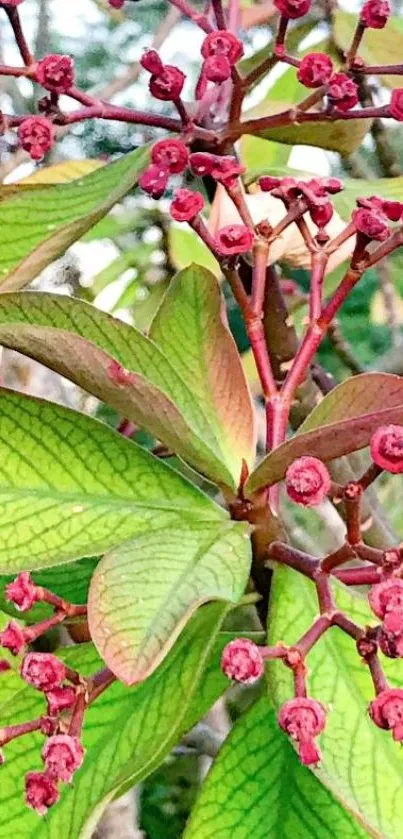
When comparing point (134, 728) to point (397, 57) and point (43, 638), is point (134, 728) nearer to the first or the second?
point (43, 638)

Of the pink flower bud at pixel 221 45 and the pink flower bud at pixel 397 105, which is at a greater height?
the pink flower bud at pixel 221 45

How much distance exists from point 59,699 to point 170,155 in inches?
10.0

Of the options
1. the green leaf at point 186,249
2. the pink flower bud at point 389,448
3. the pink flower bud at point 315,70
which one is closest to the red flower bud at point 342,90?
the pink flower bud at point 315,70

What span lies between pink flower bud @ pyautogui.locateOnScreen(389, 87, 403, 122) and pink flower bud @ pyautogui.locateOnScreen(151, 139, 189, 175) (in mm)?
111

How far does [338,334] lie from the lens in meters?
1.06

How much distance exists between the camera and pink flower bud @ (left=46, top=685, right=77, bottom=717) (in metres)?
0.39

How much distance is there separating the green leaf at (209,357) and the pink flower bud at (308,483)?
0.13 m

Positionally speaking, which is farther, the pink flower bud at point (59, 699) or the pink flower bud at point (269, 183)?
the pink flower bud at point (269, 183)

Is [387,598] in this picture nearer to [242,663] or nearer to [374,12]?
[242,663]

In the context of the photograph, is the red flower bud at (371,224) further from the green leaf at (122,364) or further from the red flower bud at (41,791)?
the red flower bud at (41,791)

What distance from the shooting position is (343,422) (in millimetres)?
398

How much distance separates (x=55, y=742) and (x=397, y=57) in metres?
0.61

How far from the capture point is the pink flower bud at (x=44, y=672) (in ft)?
1.27

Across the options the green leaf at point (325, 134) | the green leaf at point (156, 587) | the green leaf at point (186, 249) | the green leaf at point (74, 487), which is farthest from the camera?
the green leaf at point (186, 249)
